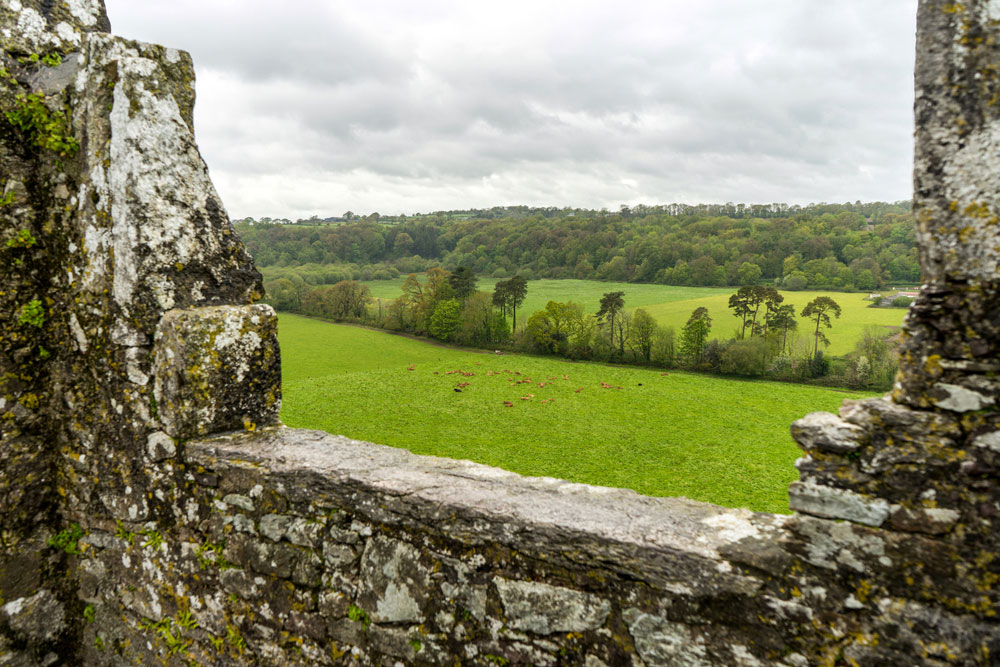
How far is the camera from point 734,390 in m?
40.2

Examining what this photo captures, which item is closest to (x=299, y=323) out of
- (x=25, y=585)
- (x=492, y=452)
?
(x=492, y=452)

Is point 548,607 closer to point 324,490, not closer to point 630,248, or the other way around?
point 324,490

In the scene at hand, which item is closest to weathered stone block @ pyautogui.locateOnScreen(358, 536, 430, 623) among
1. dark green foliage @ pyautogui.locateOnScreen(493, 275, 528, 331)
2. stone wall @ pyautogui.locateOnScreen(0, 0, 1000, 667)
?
stone wall @ pyautogui.locateOnScreen(0, 0, 1000, 667)

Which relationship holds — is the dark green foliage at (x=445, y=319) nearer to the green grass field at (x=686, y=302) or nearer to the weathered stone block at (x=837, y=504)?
the green grass field at (x=686, y=302)

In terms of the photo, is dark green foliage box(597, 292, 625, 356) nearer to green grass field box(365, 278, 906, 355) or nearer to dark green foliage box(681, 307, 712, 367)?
green grass field box(365, 278, 906, 355)

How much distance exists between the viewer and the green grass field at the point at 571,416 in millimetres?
28312

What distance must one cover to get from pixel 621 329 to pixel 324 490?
1945 inches

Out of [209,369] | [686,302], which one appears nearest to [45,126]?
[209,369]

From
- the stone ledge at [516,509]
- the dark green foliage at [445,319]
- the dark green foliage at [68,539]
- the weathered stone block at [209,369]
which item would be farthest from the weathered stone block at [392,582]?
the dark green foliage at [445,319]

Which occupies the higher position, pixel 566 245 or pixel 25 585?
pixel 566 245

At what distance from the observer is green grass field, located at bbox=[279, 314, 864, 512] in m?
28.3

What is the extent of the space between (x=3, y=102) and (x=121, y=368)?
5.91 feet

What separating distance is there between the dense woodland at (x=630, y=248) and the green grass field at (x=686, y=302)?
1924 mm

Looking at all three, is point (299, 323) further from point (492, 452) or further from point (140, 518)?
point (140, 518)
